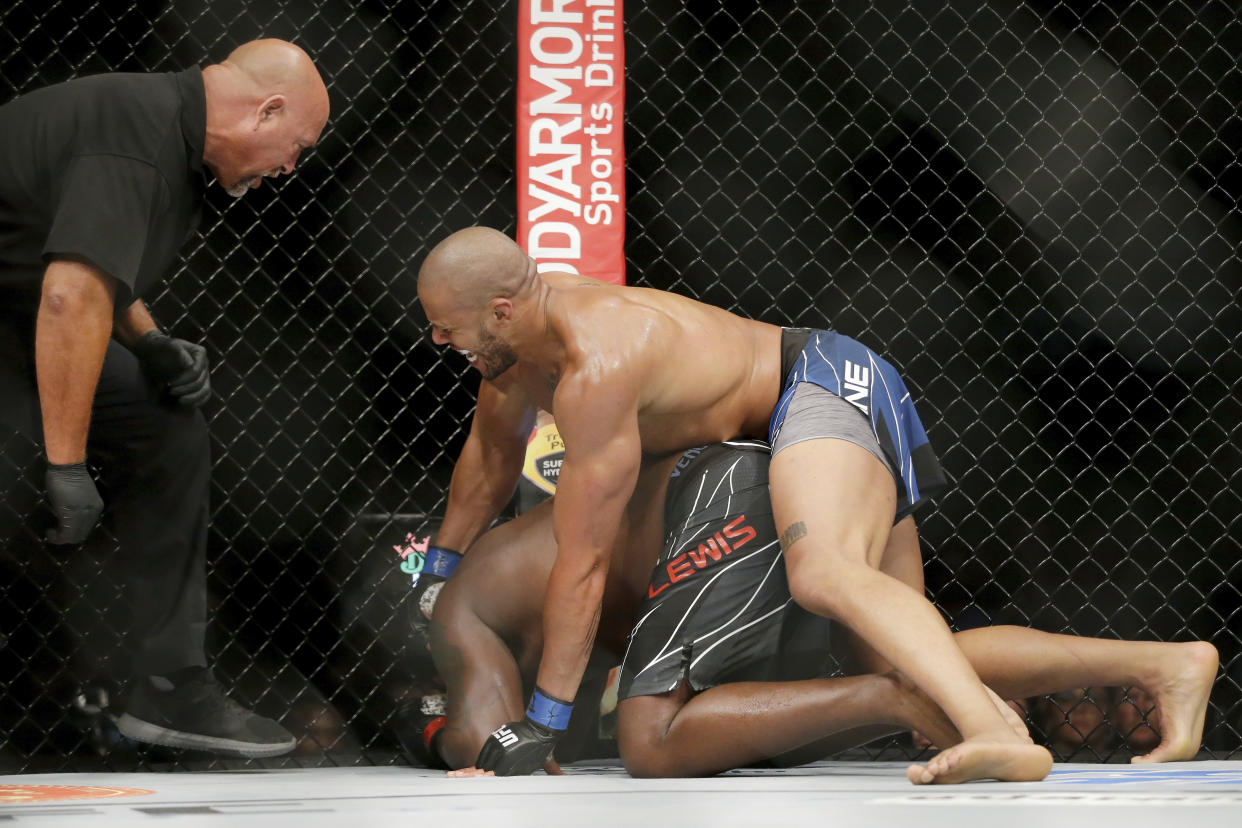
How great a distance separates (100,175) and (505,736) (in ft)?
3.06

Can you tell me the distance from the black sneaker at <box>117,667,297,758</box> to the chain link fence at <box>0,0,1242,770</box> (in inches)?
32.3

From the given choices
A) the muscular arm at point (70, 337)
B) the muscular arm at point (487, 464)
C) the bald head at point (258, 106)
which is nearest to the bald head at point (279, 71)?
the bald head at point (258, 106)

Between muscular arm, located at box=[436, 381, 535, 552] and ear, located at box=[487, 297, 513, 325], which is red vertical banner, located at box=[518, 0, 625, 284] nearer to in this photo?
muscular arm, located at box=[436, 381, 535, 552]

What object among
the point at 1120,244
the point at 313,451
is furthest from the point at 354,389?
the point at 1120,244

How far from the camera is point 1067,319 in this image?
10.1 ft

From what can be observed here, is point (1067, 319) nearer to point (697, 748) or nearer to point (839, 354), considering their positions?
point (839, 354)

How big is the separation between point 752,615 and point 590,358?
0.41 metres

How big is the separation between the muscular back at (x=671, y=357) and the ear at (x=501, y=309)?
0.07 meters

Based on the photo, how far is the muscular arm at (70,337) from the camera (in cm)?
162

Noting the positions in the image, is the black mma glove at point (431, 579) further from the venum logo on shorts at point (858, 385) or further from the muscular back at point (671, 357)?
the venum logo on shorts at point (858, 385)

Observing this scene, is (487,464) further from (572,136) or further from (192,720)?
(572,136)

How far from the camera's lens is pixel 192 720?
1.87 m

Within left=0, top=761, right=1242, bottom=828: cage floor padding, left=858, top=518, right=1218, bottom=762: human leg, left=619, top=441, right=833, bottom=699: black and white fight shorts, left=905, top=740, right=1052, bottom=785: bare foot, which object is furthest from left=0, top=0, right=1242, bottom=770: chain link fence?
left=905, top=740, right=1052, bottom=785: bare foot

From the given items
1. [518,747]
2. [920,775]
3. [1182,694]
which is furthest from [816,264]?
[920,775]
